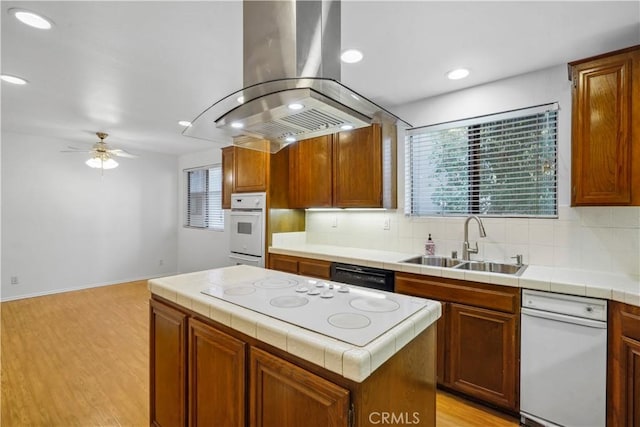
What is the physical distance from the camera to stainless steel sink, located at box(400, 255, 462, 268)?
8.59 feet

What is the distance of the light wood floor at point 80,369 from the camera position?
200 centimetres

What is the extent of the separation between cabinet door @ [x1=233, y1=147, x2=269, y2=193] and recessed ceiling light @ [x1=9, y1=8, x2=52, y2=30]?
2.01 metres

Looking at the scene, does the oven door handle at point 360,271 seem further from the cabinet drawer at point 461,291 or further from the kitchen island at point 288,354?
the kitchen island at point 288,354

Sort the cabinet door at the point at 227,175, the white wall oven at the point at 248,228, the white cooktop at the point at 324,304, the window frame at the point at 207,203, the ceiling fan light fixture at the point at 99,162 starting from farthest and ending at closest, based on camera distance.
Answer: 1. the window frame at the point at 207,203
2. the cabinet door at the point at 227,175
3. the ceiling fan light fixture at the point at 99,162
4. the white wall oven at the point at 248,228
5. the white cooktop at the point at 324,304

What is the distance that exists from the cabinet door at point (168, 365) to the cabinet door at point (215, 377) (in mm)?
77

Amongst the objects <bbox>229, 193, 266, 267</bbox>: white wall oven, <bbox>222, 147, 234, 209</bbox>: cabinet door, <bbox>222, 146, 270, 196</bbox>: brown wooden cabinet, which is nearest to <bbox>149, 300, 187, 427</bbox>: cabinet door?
<bbox>229, 193, 266, 267</bbox>: white wall oven

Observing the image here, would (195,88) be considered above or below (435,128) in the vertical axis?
above

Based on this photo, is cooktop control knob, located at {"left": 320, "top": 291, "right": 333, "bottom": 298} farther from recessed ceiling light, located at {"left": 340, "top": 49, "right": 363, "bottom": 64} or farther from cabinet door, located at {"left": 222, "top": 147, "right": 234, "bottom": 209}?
cabinet door, located at {"left": 222, "top": 147, "right": 234, "bottom": 209}

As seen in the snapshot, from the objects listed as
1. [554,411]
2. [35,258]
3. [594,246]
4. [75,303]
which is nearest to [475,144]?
[594,246]

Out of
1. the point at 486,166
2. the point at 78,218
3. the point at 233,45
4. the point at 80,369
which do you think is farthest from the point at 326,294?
the point at 78,218

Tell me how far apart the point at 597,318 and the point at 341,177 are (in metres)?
2.19

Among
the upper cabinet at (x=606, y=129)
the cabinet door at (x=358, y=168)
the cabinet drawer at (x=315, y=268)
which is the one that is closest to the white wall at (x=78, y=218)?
the cabinet drawer at (x=315, y=268)

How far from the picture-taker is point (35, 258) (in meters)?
4.55

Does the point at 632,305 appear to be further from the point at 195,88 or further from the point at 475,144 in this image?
the point at 195,88
